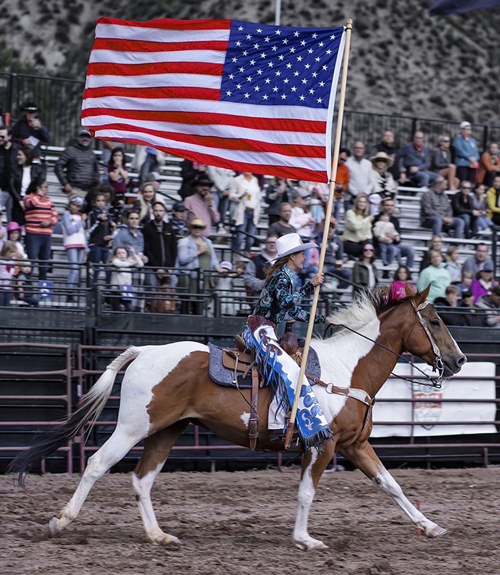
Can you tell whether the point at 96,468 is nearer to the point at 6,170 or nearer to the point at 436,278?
the point at 6,170

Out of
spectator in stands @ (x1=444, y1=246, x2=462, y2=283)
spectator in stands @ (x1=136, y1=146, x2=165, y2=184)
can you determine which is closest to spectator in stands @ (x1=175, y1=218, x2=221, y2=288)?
spectator in stands @ (x1=136, y1=146, x2=165, y2=184)

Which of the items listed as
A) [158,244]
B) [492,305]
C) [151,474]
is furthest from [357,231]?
[151,474]

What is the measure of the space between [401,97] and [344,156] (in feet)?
72.1

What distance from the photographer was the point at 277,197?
16766 millimetres

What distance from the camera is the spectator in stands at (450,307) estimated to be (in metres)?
14.2

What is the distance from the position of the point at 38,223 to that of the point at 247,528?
6.49 metres

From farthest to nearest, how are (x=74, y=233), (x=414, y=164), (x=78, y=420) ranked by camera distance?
1. (x=414, y=164)
2. (x=74, y=233)
3. (x=78, y=420)

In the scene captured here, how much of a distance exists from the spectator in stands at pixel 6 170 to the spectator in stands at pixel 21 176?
54 mm

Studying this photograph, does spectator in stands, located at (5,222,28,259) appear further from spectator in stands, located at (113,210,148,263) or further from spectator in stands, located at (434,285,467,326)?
spectator in stands, located at (434,285,467,326)

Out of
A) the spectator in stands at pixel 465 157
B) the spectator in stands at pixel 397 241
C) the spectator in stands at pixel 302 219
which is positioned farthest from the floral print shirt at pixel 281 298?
the spectator in stands at pixel 465 157

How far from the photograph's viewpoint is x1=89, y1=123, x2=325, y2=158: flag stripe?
9227mm

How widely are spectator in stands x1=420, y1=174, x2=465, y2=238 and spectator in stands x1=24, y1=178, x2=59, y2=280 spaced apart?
7.34 m

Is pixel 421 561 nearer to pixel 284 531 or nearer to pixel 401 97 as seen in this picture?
pixel 284 531

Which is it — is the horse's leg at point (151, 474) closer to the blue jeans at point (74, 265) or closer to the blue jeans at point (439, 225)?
the blue jeans at point (74, 265)
